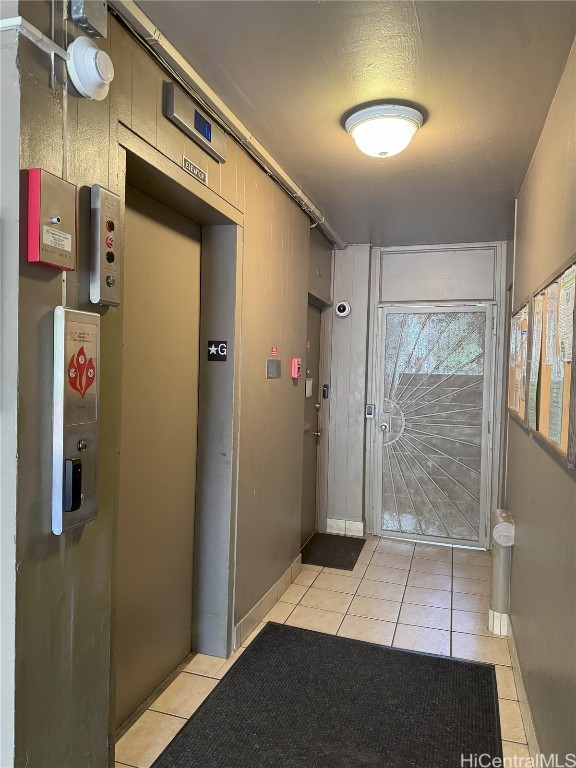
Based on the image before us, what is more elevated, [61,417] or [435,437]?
→ [61,417]

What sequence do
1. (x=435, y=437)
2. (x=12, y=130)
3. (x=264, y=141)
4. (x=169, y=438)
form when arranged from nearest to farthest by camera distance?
(x=12, y=130) < (x=169, y=438) < (x=264, y=141) < (x=435, y=437)

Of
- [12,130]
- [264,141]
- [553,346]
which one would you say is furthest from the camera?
[264,141]

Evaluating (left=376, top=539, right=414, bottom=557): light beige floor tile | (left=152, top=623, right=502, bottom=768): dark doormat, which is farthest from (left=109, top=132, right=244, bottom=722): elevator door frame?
(left=376, top=539, right=414, bottom=557): light beige floor tile

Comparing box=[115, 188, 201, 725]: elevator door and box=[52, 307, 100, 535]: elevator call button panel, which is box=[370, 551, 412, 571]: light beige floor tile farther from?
box=[52, 307, 100, 535]: elevator call button panel

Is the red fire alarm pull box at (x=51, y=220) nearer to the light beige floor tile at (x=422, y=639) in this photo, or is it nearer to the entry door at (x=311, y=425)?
the light beige floor tile at (x=422, y=639)

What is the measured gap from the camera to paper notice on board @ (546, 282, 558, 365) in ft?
5.57

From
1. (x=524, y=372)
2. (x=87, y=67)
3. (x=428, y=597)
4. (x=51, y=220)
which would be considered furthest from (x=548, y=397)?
(x=428, y=597)

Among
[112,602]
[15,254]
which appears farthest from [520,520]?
[15,254]

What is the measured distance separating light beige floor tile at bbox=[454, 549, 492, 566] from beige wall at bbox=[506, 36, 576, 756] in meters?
1.31

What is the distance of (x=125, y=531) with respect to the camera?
2061 millimetres

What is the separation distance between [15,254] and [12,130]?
31cm

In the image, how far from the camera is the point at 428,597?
3357 millimetres

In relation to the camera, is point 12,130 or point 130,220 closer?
point 12,130

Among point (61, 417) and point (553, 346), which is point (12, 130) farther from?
point (553, 346)
